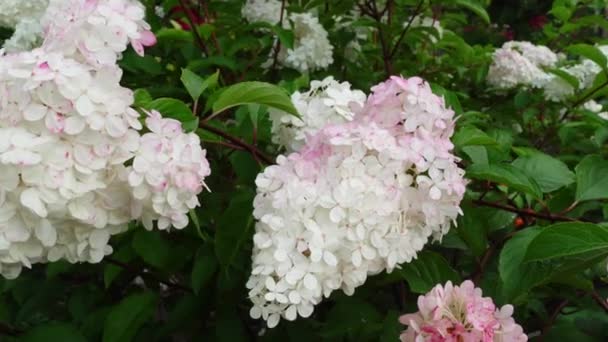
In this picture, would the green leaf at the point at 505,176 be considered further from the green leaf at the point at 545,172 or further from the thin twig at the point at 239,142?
the thin twig at the point at 239,142

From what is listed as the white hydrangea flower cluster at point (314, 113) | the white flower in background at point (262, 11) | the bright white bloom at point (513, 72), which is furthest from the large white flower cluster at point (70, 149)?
the bright white bloom at point (513, 72)

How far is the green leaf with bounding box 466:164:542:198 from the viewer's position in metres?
0.86

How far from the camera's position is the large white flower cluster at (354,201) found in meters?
0.70

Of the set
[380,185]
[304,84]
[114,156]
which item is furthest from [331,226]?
[304,84]

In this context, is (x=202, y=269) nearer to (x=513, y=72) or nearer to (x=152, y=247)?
(x=152, y=247)

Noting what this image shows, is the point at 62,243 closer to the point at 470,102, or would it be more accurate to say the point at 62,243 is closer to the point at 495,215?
the point at 495,215

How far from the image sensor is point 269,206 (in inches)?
29.9

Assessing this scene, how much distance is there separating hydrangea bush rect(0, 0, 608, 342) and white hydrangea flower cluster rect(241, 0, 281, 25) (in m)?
0.20

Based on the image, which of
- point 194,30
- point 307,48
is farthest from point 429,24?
point 194,30

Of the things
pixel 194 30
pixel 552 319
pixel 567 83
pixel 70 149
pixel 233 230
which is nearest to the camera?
pixel 70 149

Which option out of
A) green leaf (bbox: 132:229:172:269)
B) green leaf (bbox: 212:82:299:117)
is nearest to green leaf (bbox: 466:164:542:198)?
green leaf (bbox: 212:82:299:117)

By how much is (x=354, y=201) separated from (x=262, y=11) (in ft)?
3.52

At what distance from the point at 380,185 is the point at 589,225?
0.23m

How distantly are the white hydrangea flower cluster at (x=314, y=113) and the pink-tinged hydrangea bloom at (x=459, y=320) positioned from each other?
0.27 m
